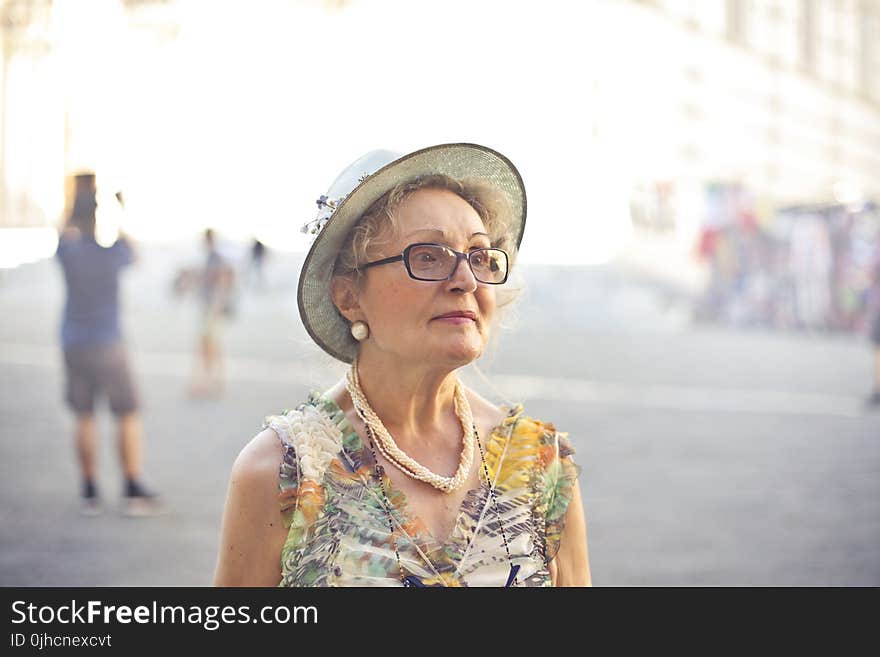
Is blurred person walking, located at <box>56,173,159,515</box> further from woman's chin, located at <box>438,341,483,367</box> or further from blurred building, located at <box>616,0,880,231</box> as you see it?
blurred building, located at <box>616,0,880,231</box>

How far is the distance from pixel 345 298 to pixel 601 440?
→ 6.02 metres

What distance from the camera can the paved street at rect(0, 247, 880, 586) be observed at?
4.65 m

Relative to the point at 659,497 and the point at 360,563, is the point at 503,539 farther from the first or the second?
the point at 659,497

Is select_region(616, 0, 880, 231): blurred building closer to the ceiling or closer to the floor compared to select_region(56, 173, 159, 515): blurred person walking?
closer to the ceiling

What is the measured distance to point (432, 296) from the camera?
1679mm

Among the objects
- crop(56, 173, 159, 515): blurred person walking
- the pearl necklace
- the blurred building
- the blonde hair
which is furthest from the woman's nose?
the blurred building

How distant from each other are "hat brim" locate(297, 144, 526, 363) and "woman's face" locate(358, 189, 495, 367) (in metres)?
0.05

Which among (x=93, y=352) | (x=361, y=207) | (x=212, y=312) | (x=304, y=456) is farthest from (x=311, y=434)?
(x=212, y=312)

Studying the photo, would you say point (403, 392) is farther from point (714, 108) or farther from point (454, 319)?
point (714, 108)

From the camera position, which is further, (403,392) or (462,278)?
(403,392)

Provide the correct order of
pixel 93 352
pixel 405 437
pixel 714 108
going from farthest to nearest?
pixel 714 108 < pixel 93 352 < pixel 405 437

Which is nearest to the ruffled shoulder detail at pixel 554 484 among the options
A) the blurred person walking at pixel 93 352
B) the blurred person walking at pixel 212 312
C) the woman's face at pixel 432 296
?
the woman's face at pixel 432 296

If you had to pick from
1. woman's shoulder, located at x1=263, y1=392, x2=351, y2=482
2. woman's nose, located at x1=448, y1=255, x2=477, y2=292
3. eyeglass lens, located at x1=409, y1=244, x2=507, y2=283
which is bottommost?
woman's shoulder, located at x1=263, y1=392, x2=351, y2=482

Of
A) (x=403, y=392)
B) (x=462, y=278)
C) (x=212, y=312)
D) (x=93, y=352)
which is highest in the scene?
(x=212, y=312)
